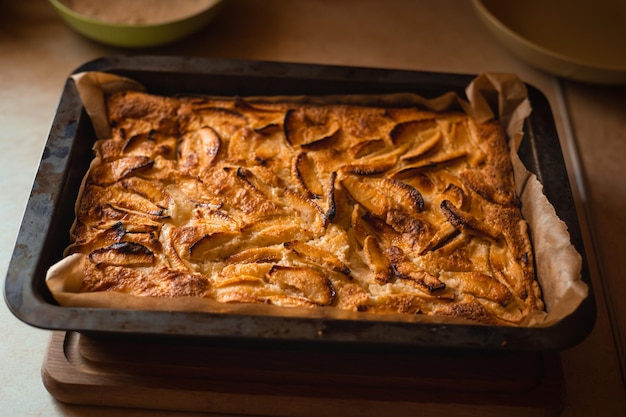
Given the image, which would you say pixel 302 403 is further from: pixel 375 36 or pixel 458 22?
pixel 458 22

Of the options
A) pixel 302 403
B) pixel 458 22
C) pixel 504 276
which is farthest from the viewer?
pixel 458 22

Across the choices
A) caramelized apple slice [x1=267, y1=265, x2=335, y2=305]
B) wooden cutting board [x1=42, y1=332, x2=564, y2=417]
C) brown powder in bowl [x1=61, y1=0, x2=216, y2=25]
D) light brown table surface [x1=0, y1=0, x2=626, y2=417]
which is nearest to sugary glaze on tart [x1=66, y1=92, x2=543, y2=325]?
caramelized apple slice [x1=267, y1=265, x2=335, y2=305]

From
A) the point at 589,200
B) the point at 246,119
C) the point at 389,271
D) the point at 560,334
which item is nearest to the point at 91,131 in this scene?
the point at 246,119

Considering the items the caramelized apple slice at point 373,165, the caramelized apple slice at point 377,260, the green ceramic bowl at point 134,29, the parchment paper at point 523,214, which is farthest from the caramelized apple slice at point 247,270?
the green ceramic bowl at point 134,29

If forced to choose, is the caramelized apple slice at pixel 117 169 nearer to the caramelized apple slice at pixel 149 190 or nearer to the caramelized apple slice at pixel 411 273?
the caramelized apple slice at pixel 149 190

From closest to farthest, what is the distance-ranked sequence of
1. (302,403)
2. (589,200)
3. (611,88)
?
(302,403), (589,200), (611,88)

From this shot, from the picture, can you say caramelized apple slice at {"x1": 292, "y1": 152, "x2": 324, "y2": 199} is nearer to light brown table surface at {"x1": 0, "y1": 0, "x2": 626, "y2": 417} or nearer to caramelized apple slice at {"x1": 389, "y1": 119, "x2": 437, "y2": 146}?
caramelized apple slice at {"x1": 389, "y1": 119, "x2": 437, "y2": 146}
